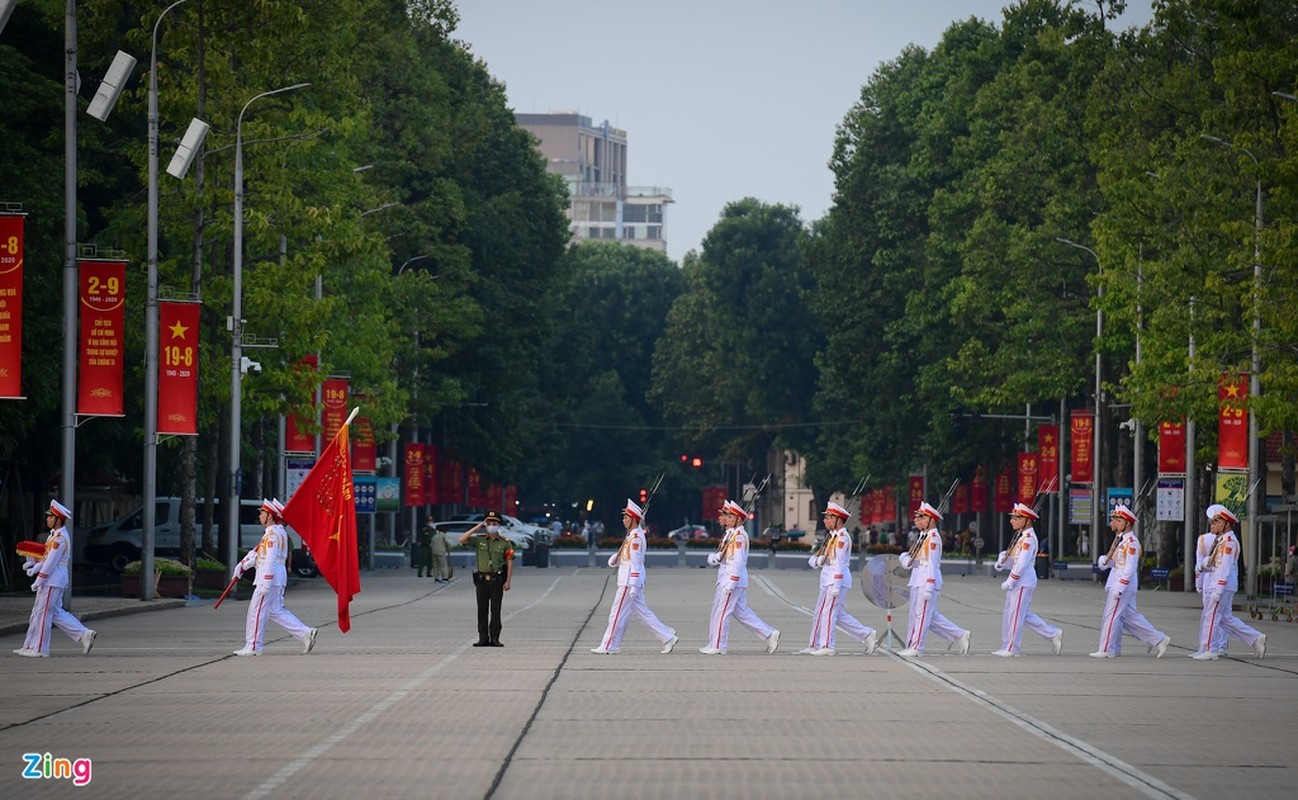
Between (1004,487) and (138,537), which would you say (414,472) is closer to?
(138,537)

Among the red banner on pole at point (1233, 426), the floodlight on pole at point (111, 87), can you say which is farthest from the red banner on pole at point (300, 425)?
the red banner on pole at point (1233, 426)

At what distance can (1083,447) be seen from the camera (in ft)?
229

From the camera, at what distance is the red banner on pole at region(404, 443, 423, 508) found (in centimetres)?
8006

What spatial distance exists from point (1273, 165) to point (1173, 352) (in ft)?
37.5

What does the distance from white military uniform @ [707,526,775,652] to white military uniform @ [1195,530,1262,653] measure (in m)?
5.32

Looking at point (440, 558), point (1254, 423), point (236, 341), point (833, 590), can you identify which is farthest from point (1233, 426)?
point (440, 558)

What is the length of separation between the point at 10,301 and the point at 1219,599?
17.1 meters

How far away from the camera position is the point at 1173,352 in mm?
52562

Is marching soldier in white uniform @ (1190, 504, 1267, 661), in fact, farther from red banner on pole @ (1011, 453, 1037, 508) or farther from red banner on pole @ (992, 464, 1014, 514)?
red banner on pole @ (992, 464, 1014, 514)

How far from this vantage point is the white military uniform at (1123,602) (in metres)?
28.3

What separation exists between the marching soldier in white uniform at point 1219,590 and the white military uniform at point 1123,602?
0.65 meters

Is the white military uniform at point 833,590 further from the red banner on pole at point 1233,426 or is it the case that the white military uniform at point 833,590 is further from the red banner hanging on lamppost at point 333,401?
the red banner hanging on lamppost at point 333,401

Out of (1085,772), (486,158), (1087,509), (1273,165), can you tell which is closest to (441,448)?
(486,158)

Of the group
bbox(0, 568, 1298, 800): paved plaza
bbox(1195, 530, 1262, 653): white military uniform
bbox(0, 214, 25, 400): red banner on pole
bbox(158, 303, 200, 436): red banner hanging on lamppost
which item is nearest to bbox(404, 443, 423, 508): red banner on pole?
bbox(158, 303, 200, 436): red banner hanging on lamppost
